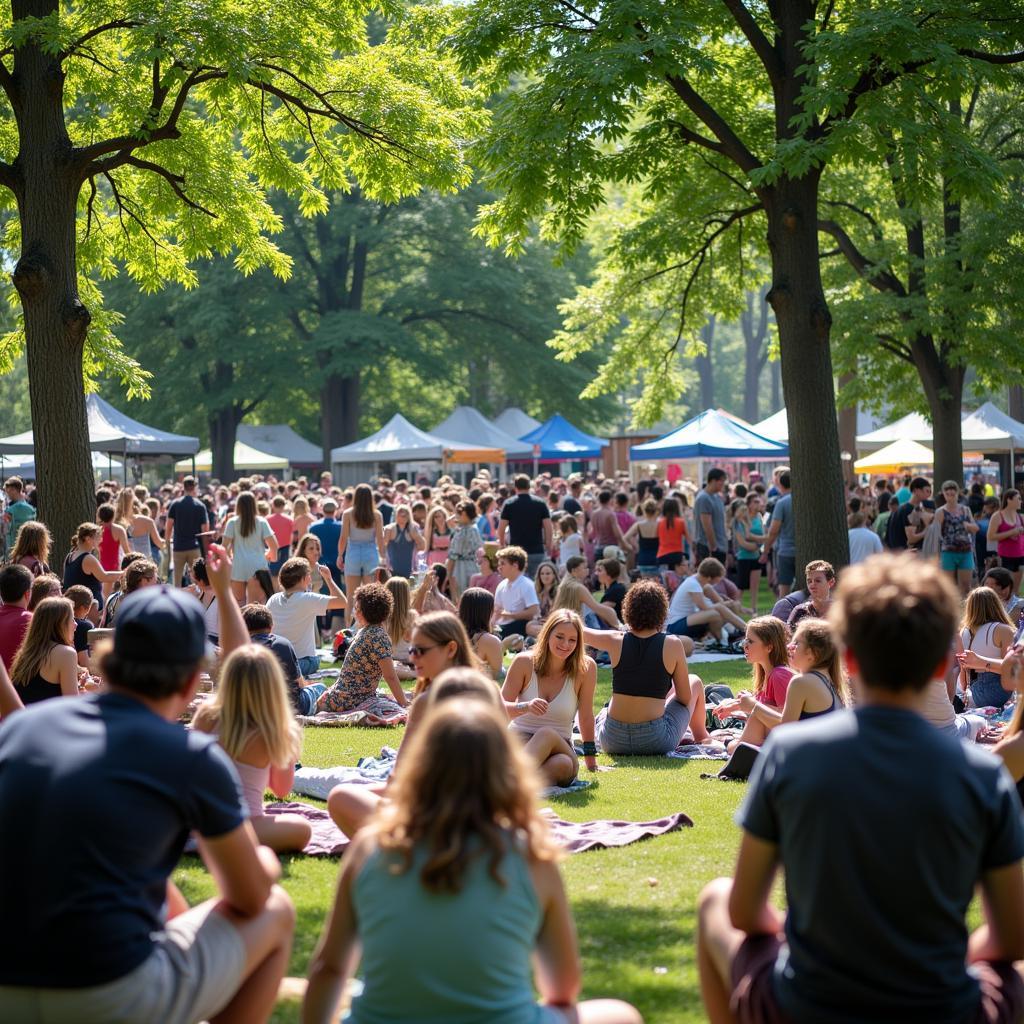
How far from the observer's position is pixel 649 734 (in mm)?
9742

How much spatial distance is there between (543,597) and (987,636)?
799 centimetres

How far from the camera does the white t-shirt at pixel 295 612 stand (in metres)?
12.3

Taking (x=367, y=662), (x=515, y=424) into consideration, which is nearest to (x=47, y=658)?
(x=367, y=662)

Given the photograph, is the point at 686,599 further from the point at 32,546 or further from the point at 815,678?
the point at 815,678

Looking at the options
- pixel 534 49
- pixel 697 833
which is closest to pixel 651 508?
pixel 534 49

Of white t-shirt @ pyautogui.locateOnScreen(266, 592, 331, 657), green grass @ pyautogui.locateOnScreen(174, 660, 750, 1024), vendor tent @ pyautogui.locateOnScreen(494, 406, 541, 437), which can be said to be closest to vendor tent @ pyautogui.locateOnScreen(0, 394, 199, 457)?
vendor tent @ pyautogui.locateOnScreen(494, 406, 541, 437)

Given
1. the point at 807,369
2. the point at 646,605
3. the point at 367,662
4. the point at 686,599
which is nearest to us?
the point at 646,605

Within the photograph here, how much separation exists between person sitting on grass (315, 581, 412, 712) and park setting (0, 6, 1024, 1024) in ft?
0.12

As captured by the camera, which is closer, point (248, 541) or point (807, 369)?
point (807, 369)

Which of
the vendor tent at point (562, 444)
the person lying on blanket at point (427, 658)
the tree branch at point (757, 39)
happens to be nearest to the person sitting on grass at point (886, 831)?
the person lying on blanket at point (427, 658)

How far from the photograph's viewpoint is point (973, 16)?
43.0 feet

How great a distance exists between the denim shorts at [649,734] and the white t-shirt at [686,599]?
5.77 metres

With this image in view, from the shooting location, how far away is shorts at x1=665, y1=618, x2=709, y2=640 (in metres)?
15.8

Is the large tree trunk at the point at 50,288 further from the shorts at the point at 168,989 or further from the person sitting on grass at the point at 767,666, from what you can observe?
the shorts at the point at 168,989
